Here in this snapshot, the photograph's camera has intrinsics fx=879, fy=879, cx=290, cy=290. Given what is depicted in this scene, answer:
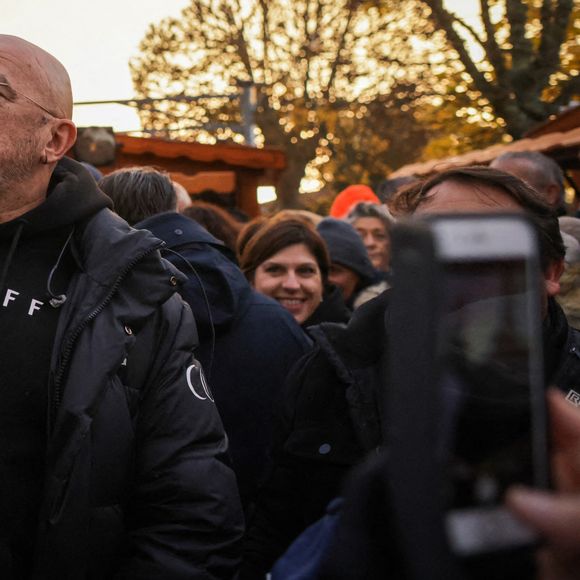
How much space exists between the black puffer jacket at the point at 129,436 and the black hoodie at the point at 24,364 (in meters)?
0.04

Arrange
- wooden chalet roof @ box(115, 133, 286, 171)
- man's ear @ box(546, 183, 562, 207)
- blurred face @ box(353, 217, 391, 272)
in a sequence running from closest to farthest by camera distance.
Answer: man's ear @ box(546, 183, 562, 207) < blurred face @ box(353, 217, 391, 272) < wooden chalet roof @ box(115, 133, 286, 171)

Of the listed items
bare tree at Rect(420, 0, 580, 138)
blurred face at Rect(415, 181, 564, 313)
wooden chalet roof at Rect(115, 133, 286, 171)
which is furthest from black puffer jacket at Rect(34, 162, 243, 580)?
bare tree at Rect(420, 0, 580, 138)

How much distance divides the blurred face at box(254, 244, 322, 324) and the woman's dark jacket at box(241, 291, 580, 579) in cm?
198

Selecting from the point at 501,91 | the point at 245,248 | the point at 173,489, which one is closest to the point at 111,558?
the point at 173,489

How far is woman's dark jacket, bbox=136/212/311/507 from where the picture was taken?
2.85 meters

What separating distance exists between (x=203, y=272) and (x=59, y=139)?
85cm

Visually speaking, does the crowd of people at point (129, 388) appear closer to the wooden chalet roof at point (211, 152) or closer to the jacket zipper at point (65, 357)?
the jacket zipper at point (65, 357)

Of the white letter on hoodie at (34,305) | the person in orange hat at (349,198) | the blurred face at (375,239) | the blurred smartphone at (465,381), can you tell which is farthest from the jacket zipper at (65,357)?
the person in orange hat at (349,198)

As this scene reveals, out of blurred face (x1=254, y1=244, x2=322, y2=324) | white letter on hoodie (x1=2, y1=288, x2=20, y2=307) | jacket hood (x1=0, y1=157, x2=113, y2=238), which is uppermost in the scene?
jacket hood (x1=0, y1=157, x2=113, y2=238)

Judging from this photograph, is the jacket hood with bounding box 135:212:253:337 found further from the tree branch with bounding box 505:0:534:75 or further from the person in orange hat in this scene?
the tree branch with bounding box 505:0:534:75

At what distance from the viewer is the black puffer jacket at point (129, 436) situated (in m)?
1.77

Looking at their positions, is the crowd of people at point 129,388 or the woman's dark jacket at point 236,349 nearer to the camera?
the crowd of people at point 129,388

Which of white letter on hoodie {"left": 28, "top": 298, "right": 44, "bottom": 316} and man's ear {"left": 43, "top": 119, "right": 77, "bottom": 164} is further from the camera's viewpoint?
man's ear {"left": 43, "top": 119, "right": 77, "bottom": 164}

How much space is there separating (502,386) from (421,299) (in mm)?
102
